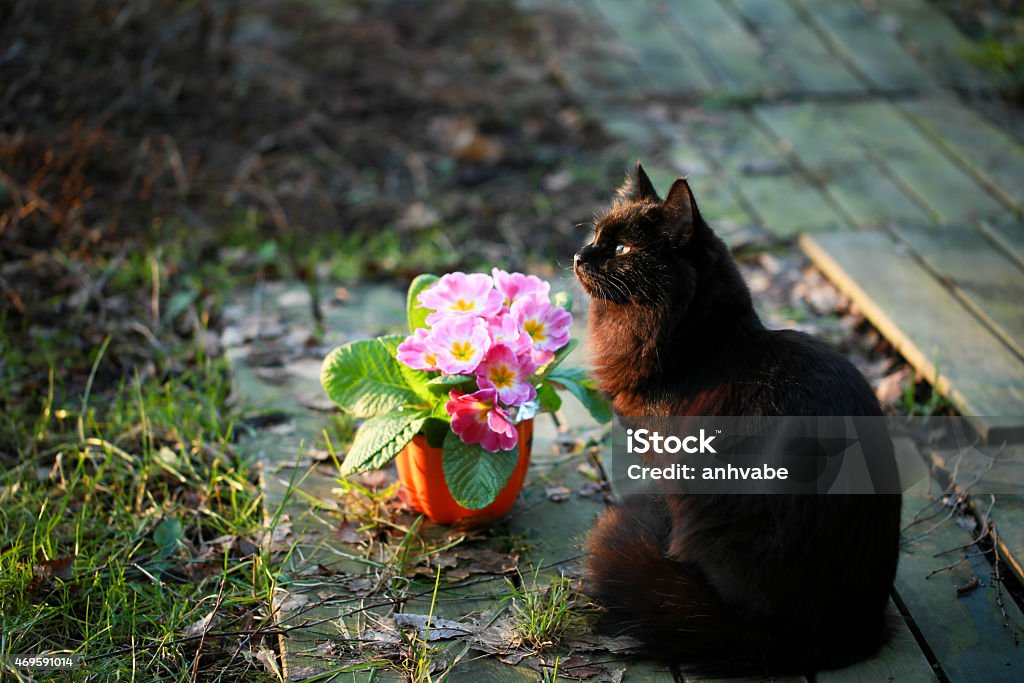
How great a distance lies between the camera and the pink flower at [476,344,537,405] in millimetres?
2256

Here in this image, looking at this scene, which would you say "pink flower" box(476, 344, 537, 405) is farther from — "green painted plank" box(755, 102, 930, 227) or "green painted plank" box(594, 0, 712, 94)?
"green painted plank" box(594, 0, 712, 94)

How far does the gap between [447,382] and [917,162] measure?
311cm

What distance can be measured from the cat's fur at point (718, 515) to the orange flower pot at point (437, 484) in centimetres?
26

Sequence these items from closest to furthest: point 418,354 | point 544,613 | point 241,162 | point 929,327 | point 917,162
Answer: point 544,613 < point 418,354 < point 929,327 < point 917,162 < point 241,162

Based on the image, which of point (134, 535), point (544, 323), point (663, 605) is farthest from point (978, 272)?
point (134, 535)

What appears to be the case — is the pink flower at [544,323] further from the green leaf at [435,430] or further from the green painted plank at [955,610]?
the green painted plank at [955,610]

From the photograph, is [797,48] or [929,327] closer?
[929,327]

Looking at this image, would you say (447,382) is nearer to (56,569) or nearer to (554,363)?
(554,363)

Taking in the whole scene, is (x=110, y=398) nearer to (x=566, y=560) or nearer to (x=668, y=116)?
(x=566, y=560)

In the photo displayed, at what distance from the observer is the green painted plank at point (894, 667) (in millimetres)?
2135

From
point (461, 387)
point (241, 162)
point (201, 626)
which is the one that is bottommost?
point (241, 162)

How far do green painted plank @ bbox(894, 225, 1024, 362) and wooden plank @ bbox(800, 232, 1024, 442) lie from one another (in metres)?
0.05

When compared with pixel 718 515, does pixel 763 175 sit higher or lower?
lower

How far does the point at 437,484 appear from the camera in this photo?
8.08ft
